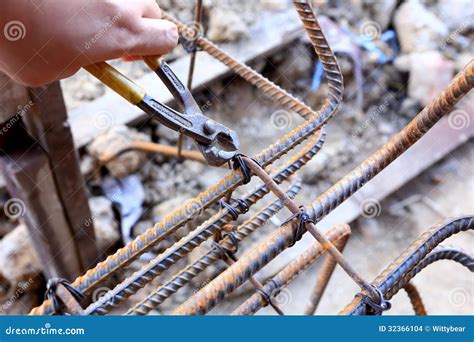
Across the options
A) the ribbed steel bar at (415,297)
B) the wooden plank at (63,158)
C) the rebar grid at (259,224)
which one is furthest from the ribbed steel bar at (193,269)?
the wooden plank at (63,158)

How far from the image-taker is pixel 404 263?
804 millimetres

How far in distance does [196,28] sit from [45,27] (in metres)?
0.60

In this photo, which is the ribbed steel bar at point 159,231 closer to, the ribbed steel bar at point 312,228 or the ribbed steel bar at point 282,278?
the ribbed steel bar at point 312,228

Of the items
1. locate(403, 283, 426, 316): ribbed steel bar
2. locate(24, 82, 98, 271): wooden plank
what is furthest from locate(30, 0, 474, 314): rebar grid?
locate(24, 82, 98, 271): wooden plank

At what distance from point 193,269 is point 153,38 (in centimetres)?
35

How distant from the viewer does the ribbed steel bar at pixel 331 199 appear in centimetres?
69

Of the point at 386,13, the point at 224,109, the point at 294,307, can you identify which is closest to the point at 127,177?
the point at 224,109

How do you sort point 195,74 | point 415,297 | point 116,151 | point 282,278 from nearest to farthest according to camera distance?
point 282,278
point 415,297
point 116,151
point 195,74

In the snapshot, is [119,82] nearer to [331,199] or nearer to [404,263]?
[331,199]

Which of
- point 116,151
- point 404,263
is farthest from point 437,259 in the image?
point 116,151

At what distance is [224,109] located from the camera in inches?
87.3

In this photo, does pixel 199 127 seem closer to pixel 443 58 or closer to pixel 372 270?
pixel 372 270

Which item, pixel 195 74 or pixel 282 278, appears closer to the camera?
pixel 282 278

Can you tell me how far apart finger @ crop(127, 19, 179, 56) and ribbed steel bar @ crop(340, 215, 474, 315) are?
0.48m
